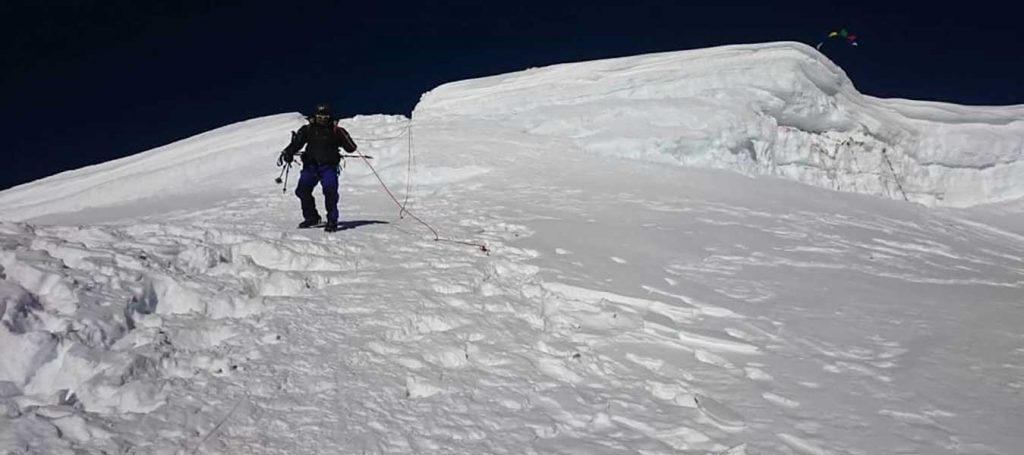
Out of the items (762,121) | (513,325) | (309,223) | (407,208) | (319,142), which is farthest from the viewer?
(762,121)

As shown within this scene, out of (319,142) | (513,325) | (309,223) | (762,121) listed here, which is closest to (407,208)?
(309,223)

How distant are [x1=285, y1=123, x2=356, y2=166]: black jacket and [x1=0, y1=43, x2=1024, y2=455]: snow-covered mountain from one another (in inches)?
41.7

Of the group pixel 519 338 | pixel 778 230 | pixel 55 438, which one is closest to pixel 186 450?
pixel 55 438

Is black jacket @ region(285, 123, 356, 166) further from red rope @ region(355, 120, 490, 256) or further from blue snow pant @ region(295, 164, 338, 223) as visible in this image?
red rope @ region(355, 120, 490, 256)

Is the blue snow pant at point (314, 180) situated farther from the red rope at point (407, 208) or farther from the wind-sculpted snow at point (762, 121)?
the wind-sculpted snow at point (762, 121)

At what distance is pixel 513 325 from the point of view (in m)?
6.10

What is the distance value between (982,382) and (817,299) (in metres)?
2.31

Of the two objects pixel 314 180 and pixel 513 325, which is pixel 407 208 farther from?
pixel 513 325

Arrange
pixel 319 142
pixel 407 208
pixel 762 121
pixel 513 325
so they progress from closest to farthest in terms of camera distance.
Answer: pixel 513 325, pixel 319 142, pixel 407 208, pixel 762 121

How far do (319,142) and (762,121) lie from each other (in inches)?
518

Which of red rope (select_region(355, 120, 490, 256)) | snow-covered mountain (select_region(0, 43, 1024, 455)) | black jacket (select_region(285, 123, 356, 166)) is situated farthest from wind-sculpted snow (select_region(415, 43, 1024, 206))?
black jacket (select_region(285, 123, 356, 166))

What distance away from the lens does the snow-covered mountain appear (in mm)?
4305

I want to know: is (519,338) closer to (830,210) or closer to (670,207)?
(670,207)

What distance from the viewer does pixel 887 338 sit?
6434 millimetres
